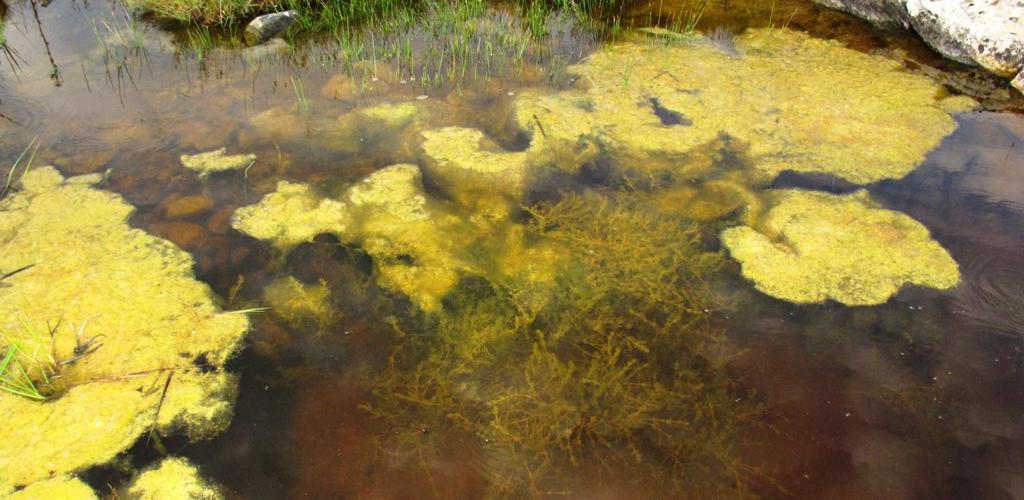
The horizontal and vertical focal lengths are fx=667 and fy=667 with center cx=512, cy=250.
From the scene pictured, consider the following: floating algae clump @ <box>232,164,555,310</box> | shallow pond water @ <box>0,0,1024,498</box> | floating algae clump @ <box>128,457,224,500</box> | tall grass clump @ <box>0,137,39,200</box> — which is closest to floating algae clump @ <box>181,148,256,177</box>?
shallow pond water @ <box>0,0,1024,498</box>

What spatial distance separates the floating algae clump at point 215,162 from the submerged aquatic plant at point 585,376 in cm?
130

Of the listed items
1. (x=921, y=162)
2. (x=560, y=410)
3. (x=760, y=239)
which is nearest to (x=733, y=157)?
(x=760, y=239)

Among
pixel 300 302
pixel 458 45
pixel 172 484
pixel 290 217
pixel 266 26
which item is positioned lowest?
pixel 172 484

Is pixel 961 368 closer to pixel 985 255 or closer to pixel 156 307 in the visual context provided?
pixel 985 255

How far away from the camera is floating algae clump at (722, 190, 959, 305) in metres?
2.41

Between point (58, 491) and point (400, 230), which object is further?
point (400, 230)

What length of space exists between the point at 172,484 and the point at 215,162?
64.3 inches

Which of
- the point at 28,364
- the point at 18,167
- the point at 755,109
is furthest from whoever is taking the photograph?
the point at 755,109

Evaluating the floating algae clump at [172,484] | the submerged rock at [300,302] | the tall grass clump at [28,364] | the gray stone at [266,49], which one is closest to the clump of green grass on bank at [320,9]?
the gray stone at [266,49]

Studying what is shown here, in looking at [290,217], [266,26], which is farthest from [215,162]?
[266,26]

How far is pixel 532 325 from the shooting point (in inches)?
89.5

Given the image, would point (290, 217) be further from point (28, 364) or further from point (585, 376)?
point (585, 376)

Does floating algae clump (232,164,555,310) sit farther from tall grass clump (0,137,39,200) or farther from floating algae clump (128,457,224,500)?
tall grass clump (0,137,39,200)

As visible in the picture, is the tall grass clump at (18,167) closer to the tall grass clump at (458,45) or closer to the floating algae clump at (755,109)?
the tall grass clump at (458,45)
